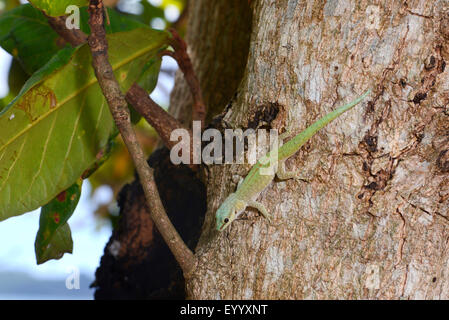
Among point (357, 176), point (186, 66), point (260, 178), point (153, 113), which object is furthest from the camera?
point (186, 66)

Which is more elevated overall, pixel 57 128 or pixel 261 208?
pixel 57 128

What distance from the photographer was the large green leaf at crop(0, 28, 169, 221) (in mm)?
1594

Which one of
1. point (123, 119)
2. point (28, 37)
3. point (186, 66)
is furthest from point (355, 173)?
point (28, 37)

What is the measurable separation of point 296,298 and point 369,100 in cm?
63

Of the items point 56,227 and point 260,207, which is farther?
point 56,227

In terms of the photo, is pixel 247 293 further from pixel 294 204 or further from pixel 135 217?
A: pixel 135 217

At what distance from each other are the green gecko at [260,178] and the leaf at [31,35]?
106cm

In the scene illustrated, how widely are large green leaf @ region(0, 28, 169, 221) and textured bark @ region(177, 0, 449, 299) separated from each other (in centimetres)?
65

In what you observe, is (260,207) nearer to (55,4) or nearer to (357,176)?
(357,176)

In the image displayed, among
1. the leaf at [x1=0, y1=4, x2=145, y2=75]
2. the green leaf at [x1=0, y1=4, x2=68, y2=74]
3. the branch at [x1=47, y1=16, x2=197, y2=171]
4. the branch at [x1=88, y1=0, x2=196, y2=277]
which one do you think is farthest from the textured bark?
the green leaf at [x1=0, y1=4, x2=68, y2=74]

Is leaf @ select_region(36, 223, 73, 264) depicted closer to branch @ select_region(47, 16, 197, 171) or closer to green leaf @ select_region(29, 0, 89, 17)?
branch @ select_region(47, 16, 197, 171)

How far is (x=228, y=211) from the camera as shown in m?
1.51

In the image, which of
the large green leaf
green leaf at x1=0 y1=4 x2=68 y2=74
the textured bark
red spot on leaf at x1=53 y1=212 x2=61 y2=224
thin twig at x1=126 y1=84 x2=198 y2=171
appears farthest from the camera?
green leaf at x1=0 y1=4 x2=68 y2=74

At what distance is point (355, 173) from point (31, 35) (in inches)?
65.8
